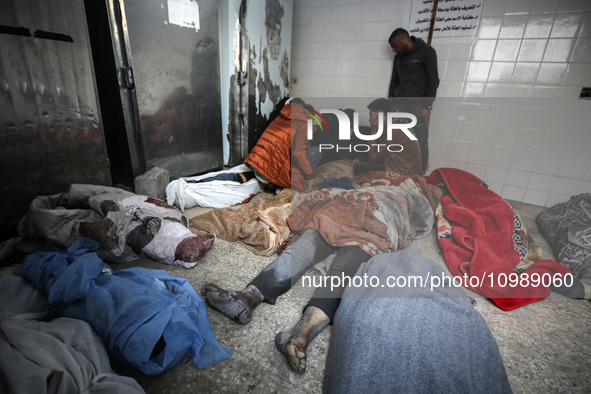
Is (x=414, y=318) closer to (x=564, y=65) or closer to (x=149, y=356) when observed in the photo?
(x=149, y=356)

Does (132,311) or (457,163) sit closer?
(132,311)

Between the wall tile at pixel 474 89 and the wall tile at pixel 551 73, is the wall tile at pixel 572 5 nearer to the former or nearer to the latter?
the wall tile at pixel 551 73

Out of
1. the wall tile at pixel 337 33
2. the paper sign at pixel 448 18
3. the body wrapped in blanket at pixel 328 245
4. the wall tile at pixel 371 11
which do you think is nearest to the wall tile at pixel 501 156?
the paper sign at pixel 448 18

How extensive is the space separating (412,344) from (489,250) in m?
0.84

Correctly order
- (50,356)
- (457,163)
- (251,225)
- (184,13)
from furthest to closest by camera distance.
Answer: (457,163), (184,13), (251,225), (50,356)

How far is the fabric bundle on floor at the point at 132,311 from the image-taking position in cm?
86

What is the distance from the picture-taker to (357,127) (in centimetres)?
248

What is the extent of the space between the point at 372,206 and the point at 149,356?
1.05 m

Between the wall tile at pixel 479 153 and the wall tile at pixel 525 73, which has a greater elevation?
the wall tile at pixel 525 73

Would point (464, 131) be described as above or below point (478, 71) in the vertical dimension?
below

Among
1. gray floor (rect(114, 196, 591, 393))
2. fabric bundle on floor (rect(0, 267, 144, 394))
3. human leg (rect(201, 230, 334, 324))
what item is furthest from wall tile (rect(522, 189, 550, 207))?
fabric bundle on floor (rect(0, 267, 144, 394))

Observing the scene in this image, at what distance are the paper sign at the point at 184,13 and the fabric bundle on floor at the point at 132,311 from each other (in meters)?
1.75

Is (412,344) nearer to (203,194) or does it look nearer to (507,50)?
(203,194)

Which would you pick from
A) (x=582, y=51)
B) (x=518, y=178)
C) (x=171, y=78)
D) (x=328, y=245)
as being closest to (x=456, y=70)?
(x=582, y=51)
